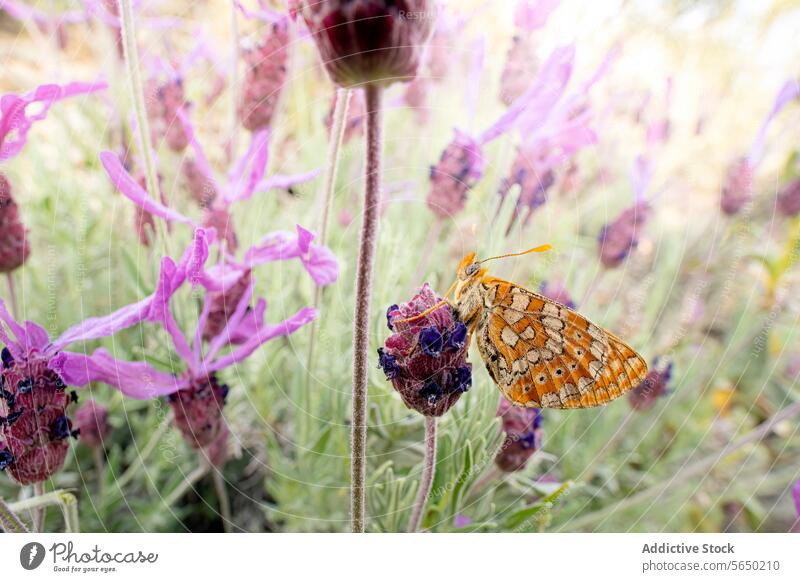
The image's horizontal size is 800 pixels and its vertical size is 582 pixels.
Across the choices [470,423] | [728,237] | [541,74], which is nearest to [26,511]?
[470,423]

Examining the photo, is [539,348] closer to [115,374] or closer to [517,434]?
[517,434]

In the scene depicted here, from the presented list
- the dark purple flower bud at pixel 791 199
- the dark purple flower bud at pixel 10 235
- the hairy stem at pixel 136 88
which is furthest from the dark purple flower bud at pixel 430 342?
the dark purple flower bud at pixel 791 199

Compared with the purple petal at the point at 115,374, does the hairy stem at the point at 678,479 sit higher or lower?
lower

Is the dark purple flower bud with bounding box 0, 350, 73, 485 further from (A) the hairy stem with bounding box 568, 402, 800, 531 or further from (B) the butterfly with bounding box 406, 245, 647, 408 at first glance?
(A) the hairy stem with bounding box 568, 402, 800, 531

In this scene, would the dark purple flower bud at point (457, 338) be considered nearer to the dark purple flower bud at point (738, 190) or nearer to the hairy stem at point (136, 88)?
the hairy stem at point (136, 88)

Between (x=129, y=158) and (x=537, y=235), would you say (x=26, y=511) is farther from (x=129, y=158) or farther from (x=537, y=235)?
(x=537, y=235)

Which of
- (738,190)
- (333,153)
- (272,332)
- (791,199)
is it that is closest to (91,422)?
(272,332)
